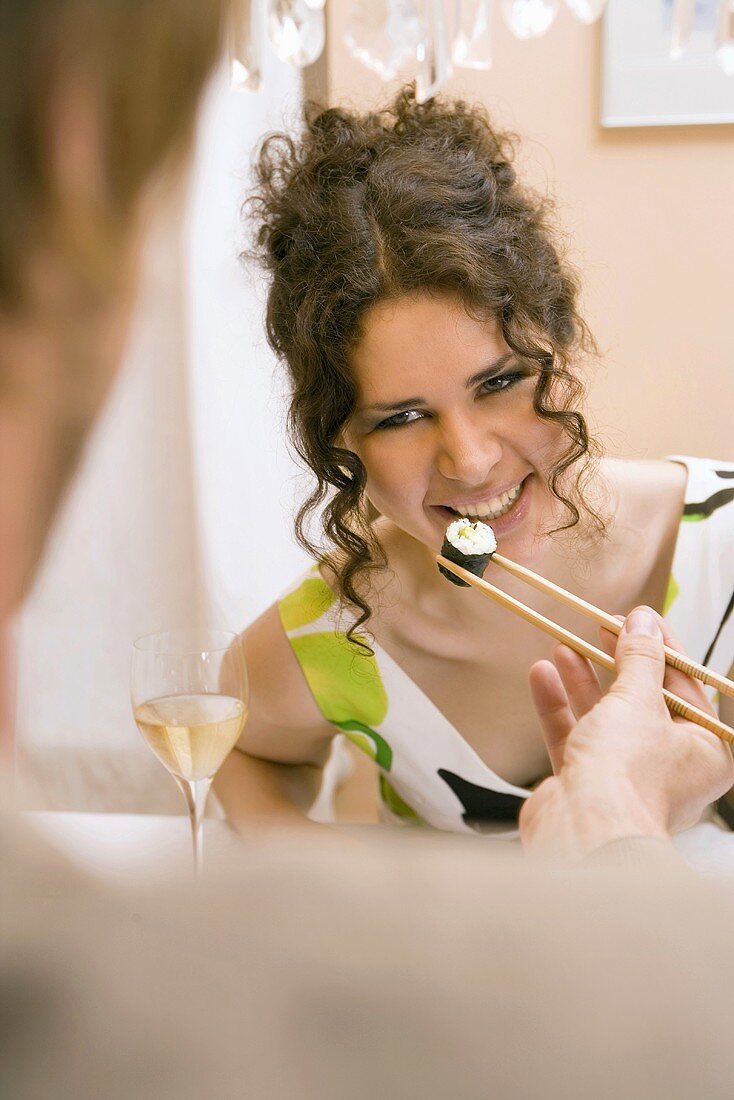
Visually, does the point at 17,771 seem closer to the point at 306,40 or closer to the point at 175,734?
the point at 306,40

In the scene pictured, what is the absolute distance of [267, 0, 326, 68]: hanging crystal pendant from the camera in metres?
0.45

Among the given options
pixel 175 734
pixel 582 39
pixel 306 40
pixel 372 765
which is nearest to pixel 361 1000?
pixel 306 40

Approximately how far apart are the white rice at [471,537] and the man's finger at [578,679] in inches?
5.0

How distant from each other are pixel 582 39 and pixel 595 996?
5.89 ft

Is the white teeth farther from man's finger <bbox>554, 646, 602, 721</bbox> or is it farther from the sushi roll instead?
man's finger <bbox>554, 646, 602, 721</bbox>

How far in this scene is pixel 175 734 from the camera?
0.80 m

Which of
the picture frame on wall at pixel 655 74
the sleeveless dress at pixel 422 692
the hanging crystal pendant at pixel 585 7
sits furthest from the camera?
the picture frame on wall at pixel 655 74

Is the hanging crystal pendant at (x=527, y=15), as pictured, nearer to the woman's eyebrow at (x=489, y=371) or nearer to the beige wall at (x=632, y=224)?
the woman's eyebrow at (x=489, y=371)

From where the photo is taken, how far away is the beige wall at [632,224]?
5.47 ft

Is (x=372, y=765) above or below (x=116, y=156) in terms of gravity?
below

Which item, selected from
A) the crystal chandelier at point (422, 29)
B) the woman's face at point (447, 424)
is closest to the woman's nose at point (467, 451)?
the woman's face at point (447, 424)

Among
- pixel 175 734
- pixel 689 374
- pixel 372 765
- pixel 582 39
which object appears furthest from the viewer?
pixel 372 765

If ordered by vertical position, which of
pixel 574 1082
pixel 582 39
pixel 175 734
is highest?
pixel 582 39

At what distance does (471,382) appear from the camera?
1035 mm
